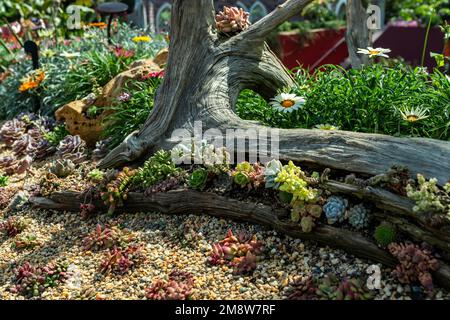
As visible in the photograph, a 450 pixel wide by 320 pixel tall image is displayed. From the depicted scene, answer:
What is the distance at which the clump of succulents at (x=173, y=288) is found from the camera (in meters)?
3.15

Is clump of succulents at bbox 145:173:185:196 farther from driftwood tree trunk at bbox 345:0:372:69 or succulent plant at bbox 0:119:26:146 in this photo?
succulent plant at bbox 0:119:26:146

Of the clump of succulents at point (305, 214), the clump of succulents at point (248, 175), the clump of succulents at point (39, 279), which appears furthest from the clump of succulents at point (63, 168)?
the clump of succulents at point (305, 214)

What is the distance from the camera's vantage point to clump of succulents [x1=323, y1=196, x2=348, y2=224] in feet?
10.7

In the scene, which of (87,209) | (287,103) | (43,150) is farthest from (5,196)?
(287,103)

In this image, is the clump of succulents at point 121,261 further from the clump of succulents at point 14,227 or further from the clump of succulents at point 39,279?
the clump of succulents at point 14,227

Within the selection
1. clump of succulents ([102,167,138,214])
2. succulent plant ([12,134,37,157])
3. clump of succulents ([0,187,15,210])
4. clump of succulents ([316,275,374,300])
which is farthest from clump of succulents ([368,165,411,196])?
succulent plant ([12,134,37,157])

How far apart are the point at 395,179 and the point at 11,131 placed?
469 centimetres

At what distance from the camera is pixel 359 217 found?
3.19 meters

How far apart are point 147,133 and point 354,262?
209 cm

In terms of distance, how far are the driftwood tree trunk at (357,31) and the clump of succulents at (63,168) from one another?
118 inches

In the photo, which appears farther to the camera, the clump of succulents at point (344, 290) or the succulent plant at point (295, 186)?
the succulent plant at point (295, 186)

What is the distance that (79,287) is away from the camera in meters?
3.53

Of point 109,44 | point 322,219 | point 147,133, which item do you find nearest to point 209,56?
point 147,133

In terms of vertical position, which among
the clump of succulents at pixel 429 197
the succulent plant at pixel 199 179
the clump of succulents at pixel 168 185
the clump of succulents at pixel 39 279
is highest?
the clump of succulents at pixel 429 197
